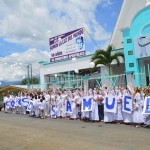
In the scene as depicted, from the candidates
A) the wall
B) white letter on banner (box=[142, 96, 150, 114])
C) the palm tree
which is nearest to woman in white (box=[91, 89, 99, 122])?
white letter on banner (box=[142, 96, 150, 114])

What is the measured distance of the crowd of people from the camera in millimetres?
14922

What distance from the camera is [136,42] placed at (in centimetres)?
2661

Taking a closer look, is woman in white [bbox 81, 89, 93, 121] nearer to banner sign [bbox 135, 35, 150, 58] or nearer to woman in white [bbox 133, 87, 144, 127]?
woman in white [bbox 133, 87, 144, 127]

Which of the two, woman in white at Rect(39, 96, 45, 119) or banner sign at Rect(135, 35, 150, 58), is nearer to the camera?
woman in white at Rect(39, 96, 45, 119)

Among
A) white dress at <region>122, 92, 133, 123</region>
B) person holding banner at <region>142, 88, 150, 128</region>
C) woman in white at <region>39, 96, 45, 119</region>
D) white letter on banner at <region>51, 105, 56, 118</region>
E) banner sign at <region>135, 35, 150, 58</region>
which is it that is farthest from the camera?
banner sign at <region>135, 35, 150, 58</region>

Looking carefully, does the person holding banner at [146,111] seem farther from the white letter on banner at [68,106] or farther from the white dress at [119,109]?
the white letter on banner at [68,106]

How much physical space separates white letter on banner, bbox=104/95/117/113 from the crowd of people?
0.15 metres

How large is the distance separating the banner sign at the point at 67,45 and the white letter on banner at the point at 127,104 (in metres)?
19.4

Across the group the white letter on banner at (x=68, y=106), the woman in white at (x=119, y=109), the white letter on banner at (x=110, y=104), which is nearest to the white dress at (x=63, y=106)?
the white letter on banner at (x=68, y=106)

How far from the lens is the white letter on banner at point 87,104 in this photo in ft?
58.5

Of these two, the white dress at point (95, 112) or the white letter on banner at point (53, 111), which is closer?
the white dress at point (95, 112)

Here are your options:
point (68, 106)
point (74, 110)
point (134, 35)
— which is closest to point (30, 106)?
point (68, 106)

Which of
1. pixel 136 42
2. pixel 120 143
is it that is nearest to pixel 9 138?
pixel 120 143

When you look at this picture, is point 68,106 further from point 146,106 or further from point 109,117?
point 146,106
